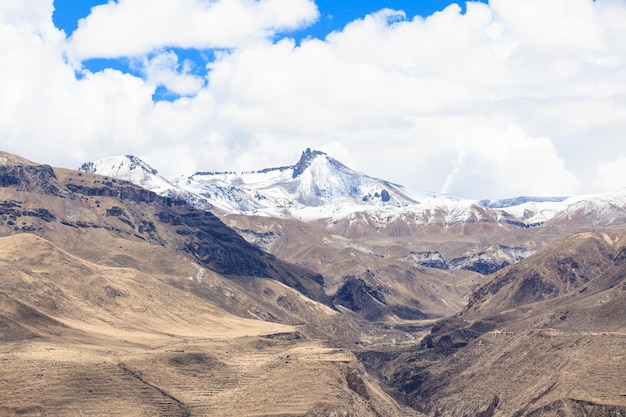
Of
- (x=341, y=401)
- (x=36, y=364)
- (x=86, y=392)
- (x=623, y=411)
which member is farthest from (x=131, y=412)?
(x=623, y=411)

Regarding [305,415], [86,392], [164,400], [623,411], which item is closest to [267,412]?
[305,415]

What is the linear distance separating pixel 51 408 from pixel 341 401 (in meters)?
51.2

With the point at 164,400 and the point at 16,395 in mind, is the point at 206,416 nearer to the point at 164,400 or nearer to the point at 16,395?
the point at 164,400

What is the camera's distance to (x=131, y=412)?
189 metres

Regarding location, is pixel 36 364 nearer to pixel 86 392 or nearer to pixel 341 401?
pixel 86 392

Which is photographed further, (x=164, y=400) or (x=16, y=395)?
(x=164, y=400)

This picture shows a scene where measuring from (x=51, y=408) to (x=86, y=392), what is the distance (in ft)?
31.9

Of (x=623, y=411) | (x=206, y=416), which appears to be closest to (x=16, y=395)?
(x=206, y=416)

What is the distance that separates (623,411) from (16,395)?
10782 centimetres

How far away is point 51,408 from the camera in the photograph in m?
185

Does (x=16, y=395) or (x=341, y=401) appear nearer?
(x=16, y=395)

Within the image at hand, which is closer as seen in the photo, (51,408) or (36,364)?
(51,408)

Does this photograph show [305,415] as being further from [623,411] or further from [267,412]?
[623,411]

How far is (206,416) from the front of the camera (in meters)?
196
